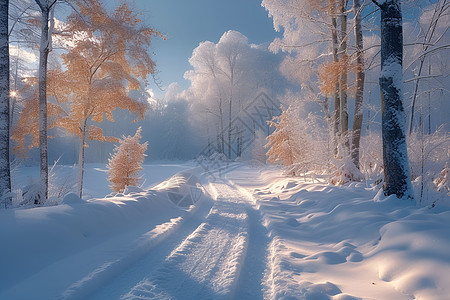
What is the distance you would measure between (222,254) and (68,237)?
2248 mm

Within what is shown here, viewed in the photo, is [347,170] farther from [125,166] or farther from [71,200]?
[125,166]

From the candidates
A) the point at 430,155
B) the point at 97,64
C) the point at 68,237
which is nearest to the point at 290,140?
the point at 430,155

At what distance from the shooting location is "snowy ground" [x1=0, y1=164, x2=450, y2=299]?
2.34 m

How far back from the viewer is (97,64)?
29.3 ft

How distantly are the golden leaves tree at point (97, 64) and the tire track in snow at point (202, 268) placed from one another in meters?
6.70

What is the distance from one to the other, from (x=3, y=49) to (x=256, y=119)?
92.7 feet

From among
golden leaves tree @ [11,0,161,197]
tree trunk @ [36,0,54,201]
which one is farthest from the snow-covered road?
golden leaves tree @ [11,0,161,197]

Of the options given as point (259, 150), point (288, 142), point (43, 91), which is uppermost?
point (43, 91)

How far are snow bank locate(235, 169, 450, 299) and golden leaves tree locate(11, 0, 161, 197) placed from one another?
25.1ft

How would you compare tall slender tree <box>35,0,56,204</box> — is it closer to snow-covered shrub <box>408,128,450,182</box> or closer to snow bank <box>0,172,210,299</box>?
snow bank <box>0,172,210,299</box>

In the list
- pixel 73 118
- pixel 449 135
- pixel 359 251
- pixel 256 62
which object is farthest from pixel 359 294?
pixel 256 62

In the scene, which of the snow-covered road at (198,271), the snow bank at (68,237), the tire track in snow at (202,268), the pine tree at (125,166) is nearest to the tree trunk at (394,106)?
the snow-covered road at (198,271)

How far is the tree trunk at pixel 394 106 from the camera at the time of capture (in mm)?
4504

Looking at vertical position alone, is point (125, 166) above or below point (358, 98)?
below
